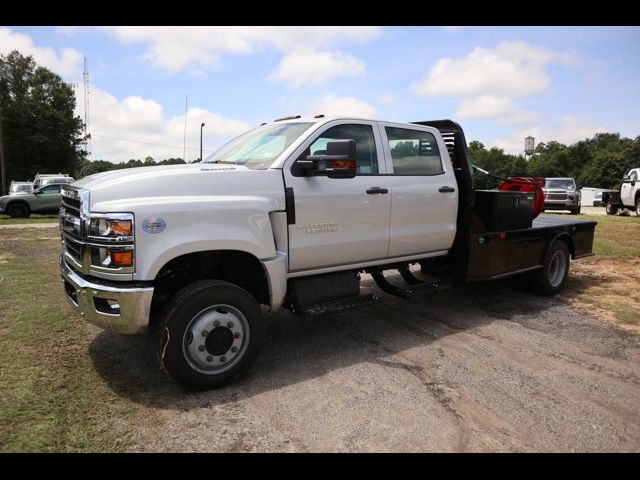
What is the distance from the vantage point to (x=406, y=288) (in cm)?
512

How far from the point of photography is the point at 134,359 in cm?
413

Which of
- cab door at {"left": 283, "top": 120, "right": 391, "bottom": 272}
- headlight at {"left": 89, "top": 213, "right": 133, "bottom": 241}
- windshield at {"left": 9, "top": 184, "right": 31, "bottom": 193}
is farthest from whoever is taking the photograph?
windshield at {"left": 9, "top": 184, "right": 31, "bottom": 193}

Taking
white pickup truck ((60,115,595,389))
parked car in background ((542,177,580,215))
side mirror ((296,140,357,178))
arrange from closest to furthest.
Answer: white pickup truck ((60,115,595,389))
side mirror ((296,140,357,178))
parked car in background ((542,177,580,215))

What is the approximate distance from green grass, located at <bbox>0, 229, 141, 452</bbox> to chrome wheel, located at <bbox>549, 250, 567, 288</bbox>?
583cm

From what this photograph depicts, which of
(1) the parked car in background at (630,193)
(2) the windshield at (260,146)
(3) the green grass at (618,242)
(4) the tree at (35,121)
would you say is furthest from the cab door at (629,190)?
(4) the tree at (35,121)

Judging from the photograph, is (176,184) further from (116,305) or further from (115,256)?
(116,305)

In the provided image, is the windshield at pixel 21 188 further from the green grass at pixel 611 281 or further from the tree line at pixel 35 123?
the green grass at pixel 611 281

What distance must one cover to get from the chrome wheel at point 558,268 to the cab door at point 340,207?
10.8ft

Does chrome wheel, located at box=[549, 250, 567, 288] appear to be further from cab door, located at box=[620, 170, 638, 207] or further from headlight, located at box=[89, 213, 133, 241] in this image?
cab door, located at box=[620, 170, 638, 207]

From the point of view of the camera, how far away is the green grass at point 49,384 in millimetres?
2871

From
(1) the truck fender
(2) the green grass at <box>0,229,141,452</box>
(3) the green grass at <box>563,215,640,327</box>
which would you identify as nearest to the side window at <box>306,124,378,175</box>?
(2) the green grass at <box>0,229,141,452</box>

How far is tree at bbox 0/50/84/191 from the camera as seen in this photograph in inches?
1725

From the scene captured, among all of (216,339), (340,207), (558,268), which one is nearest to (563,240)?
(558,268)
